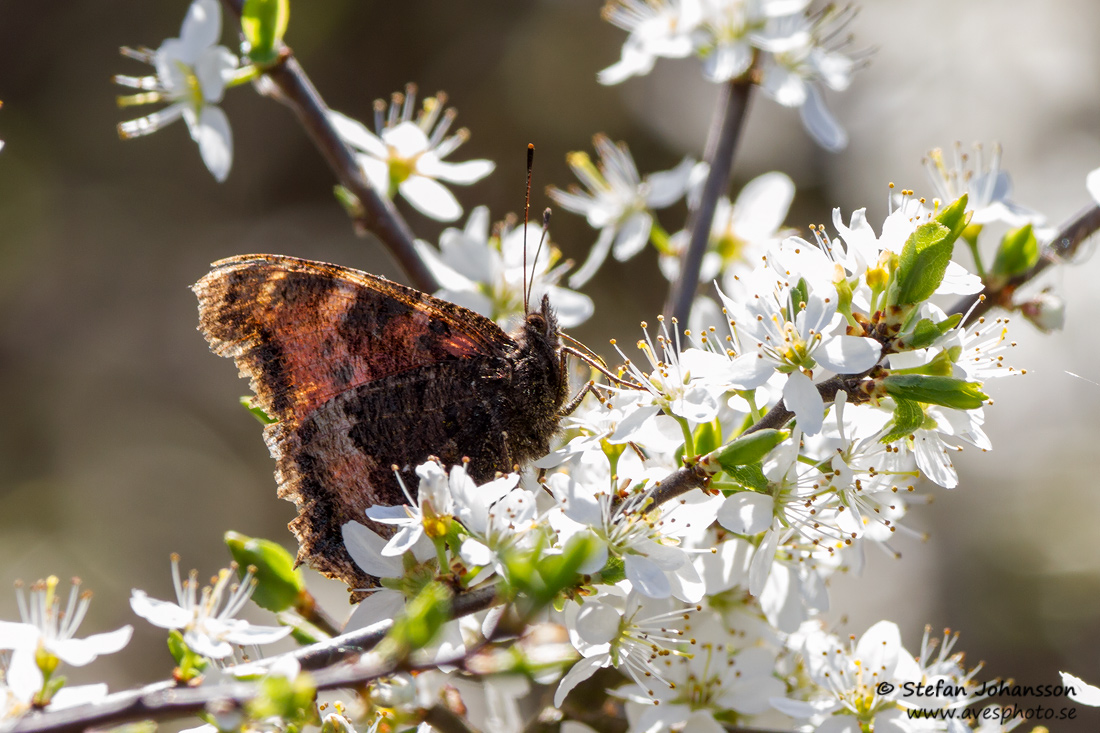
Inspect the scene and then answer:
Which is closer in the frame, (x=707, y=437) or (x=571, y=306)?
(x=707, y=437)

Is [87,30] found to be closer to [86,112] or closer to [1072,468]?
[86,112]

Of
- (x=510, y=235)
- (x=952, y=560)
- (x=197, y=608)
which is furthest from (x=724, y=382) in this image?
(x=952, y=560)

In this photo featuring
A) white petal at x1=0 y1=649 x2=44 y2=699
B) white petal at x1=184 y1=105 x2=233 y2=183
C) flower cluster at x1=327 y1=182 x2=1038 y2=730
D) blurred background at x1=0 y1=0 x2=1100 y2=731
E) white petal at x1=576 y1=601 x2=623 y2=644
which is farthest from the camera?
blurred background at x1=0 y1=0 x2=1100 y2=731

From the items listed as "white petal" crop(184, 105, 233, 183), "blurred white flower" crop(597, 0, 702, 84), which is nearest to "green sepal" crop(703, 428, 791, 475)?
"blurred white flower" crop(597, 0, 702, 84)

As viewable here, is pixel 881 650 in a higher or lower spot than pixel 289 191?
lower

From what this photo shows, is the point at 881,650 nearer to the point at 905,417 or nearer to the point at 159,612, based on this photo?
the point at 905,417

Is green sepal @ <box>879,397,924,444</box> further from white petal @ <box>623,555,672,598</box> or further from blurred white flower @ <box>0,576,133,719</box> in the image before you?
blurred white flower @ <box>0,576,133,719</box>

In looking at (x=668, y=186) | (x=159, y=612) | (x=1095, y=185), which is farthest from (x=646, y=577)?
(x=668, y=186)

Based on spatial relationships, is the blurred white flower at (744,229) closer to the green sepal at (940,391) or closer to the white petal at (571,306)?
the white petal at (571,306)
